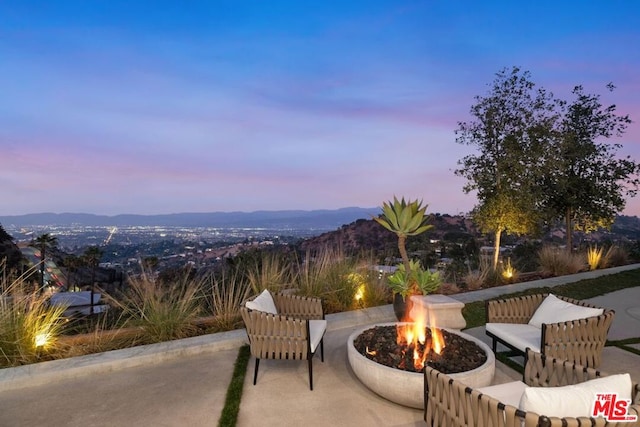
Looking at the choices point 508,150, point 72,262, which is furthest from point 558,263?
point 72,262

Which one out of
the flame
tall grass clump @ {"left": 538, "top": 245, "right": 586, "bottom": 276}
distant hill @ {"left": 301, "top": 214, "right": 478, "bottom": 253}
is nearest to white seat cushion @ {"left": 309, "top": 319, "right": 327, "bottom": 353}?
the flame

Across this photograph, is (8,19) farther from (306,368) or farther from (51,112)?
Answer: (306,368)

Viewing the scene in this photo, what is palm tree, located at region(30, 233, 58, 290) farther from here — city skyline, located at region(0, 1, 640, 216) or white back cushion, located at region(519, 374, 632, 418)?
white back cushion, located at region(519, 374, 632, 418)

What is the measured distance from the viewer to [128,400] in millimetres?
2926

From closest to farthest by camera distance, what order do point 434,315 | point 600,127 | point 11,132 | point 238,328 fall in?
point 434,315, point 238,328, point 600,127, point 11,132

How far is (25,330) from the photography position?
3.61 meters

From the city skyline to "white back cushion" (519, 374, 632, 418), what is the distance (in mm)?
3242

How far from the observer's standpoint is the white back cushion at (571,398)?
1.59m

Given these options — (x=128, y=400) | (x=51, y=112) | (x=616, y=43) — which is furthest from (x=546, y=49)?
(x=51, y=112)

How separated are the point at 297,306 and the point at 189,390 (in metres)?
1.43

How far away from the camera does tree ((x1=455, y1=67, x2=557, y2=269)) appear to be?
8016mm

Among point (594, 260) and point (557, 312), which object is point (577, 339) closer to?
point (557, 312)

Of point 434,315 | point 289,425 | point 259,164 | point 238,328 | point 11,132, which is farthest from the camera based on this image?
point 259,164

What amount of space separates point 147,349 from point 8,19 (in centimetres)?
805
